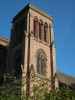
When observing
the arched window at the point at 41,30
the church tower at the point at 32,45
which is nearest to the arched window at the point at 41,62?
the church tower at the point at 32,45

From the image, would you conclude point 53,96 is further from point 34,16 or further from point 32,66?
point 34,16

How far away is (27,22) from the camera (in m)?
44.8

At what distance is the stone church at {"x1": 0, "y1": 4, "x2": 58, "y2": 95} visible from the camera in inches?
1621

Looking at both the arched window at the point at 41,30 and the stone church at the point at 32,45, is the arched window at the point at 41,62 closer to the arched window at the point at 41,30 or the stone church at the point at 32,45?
the stone church at the point at 32,45

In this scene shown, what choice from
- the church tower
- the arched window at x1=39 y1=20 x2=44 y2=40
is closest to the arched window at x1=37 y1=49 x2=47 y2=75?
the church tower

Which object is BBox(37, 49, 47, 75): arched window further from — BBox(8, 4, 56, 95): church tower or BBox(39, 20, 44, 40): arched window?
BBox(39, 20, 44, 40): arched window

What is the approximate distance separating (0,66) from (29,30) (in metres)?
7.44

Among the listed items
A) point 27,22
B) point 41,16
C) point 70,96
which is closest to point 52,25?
point 41,16

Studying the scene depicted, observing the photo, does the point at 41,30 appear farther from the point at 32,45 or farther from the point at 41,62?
the point at 41,62

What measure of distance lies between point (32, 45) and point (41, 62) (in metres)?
2.70

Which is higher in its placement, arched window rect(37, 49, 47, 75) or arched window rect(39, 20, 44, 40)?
arched window rect(39, 20, 44, 40)

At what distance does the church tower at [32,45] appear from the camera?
41.2m

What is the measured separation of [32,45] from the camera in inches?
1689

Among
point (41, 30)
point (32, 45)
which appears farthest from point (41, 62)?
point (41, 30)
